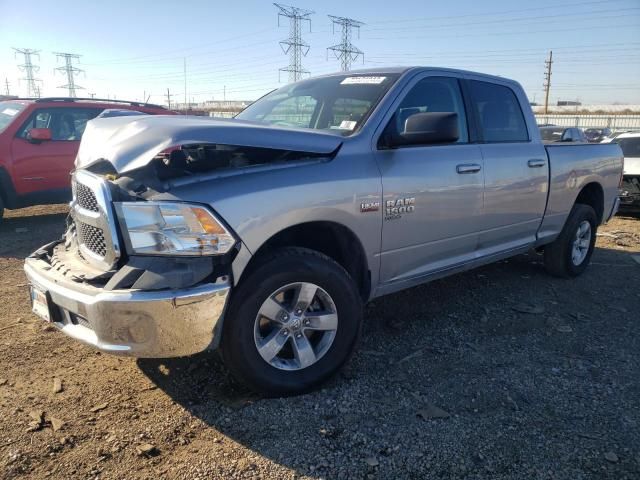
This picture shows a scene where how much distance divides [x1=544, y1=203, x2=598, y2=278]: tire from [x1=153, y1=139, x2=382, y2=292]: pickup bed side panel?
289cm

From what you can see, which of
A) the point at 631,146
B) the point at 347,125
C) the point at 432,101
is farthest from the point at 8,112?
the point at 631,146

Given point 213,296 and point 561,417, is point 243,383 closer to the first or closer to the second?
point 213,296

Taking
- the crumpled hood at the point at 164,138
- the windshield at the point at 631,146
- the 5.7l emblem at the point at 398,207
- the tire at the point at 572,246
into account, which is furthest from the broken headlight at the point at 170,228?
the windshield at the point at 631,146

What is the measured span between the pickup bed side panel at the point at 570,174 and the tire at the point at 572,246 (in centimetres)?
15

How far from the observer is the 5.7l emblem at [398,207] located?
325 centimetres

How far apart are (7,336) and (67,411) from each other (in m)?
1.31

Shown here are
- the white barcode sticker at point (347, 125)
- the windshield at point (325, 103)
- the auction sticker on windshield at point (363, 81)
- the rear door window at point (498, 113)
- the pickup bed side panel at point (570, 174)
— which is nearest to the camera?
the white barcode sticker at point (347, 125)

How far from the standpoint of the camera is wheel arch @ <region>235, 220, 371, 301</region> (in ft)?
10.1

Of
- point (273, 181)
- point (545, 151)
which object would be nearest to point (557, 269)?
point (545, 151)

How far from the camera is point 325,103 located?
3.79 metres

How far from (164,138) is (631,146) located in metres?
9.88

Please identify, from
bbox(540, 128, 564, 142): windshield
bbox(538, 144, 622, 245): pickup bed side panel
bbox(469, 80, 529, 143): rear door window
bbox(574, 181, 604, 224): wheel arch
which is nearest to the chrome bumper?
bbox(469, 80, 529, 143): rear door window

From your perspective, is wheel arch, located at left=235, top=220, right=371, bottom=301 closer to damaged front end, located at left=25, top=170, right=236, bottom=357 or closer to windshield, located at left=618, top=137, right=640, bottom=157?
damaged front end, located at left=25, top=170, right=236, bottom=357

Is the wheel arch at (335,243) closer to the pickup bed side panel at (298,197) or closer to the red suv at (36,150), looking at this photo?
the pickup bed side panel at (298,197)
